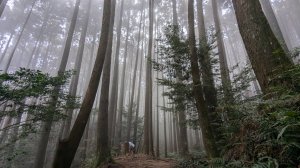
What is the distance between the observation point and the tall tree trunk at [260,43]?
359 centimetres

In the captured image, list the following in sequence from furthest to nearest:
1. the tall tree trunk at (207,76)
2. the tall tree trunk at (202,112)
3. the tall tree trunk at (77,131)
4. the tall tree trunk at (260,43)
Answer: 1. the tall tree trunk at (207,76)
2. the tall tree trunk at (202,112)
3. the tall tree trunk at (77,131)
4. the tall tree trunk at (260,43)

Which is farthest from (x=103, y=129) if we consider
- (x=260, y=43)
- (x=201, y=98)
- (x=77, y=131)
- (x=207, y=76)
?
(x=260, y=43)

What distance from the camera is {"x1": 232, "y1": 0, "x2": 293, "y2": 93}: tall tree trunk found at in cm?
359

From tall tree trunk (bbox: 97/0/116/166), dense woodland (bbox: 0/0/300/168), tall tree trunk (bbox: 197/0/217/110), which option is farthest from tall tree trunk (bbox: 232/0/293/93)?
tall tree trunk (bbox: 97/0/116/166)

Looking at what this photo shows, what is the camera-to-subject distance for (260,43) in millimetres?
3855

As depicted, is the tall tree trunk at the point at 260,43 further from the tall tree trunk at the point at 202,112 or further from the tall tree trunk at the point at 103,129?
the tall tree trunk at the point at 103,129

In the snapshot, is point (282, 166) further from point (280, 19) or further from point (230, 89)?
point (280, 19)

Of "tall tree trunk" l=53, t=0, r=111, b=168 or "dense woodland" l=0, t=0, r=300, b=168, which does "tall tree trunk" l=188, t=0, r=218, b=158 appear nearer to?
"dense woodland" l=0, t=0, r=300, b=168

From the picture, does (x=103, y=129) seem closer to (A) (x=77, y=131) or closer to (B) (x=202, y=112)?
(A) (x=77, y=131)

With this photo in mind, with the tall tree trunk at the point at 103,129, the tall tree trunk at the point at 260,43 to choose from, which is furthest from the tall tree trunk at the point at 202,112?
the tall tree trunk at the point at 103,129

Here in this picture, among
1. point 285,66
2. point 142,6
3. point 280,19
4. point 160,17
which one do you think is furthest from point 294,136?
point 280,19

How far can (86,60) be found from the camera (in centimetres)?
3703

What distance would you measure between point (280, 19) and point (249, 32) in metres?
33.9

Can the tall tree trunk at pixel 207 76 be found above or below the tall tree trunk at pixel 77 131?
above
